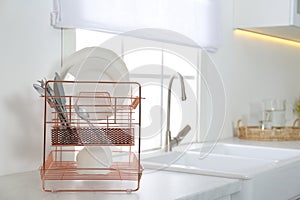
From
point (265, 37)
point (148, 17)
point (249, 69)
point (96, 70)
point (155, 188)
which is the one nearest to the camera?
point (155, 188)

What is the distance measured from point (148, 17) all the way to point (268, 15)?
883 millimetres

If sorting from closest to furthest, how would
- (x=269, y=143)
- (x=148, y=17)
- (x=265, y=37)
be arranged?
(x=148, y=17) < (x=269, y=143) < (x=265, y=37)

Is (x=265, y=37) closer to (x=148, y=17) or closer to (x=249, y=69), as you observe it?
(x=249, y=69)

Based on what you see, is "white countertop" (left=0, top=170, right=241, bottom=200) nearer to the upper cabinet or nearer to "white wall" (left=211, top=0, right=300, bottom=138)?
"white wall" (left=211, top=0, right=300, bottom=138)

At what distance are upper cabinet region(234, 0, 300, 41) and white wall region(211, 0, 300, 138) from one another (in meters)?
0.06

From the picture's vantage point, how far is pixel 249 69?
123 inches

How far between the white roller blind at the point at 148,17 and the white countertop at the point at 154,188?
565mm

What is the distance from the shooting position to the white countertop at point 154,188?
1453 millimetres

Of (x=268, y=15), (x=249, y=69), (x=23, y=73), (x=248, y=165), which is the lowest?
(x=248, y=165)

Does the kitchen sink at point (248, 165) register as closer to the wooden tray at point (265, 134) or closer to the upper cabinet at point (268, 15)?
the wooden tray at point (265, 134)

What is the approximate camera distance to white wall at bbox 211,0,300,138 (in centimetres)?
291

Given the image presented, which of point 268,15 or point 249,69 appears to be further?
point 249,69

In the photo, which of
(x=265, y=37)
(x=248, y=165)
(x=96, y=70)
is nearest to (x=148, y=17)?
(x=96, y=70)

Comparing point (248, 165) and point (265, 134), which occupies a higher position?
point (265, 134)
